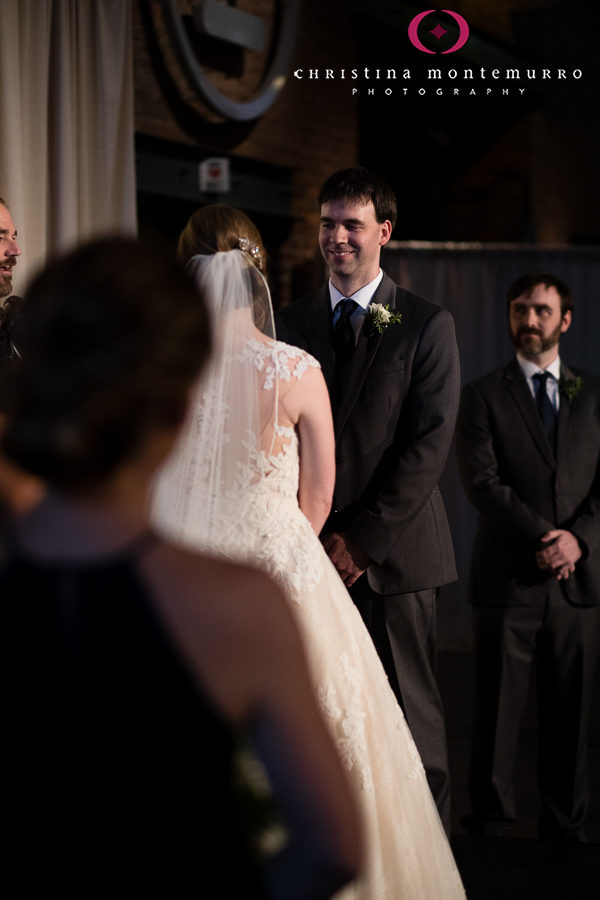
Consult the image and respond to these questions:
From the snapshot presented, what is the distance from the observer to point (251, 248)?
2654 mm

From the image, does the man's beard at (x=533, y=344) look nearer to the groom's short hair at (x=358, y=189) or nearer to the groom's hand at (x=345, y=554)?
the groom's short hair at (x=358, y=189)

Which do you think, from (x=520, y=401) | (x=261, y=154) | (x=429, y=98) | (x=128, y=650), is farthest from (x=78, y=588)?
(x=429, y=98)

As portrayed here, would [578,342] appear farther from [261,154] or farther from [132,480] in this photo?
[132,480]

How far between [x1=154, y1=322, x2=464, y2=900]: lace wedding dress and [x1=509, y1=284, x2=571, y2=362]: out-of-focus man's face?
1.44 m

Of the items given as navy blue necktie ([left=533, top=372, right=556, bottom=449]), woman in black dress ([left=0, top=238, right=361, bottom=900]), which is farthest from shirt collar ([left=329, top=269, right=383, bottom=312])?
woman in black dress ([left=0, top=238, right=361, bottom=900])

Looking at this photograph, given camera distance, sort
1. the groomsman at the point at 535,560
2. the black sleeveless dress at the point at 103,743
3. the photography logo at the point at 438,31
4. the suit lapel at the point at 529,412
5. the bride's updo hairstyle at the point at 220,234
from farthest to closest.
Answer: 1. the photography logo at the point at 438,31
2. the suit lapel at the point at 529,412
3. the groomsman at the point at 535,560
4. the bride's updo hairstyle at the point at 220,234
5. the black sleeveless dress at the point at 103,743

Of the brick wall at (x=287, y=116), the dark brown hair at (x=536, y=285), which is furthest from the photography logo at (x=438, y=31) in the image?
the dark brown hair at (x=536, y=285)

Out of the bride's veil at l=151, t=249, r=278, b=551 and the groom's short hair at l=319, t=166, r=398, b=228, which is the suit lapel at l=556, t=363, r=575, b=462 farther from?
the bride's veil at l=151, t=249, r=278, b=551

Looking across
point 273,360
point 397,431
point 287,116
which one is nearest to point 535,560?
point 397,431

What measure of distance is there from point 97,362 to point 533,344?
3094 millimetres

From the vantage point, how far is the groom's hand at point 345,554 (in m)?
3.15

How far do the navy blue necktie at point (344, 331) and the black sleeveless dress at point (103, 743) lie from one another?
7.49 feet

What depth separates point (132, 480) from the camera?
1.04 m

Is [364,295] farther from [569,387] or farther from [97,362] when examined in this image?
[97,362]
